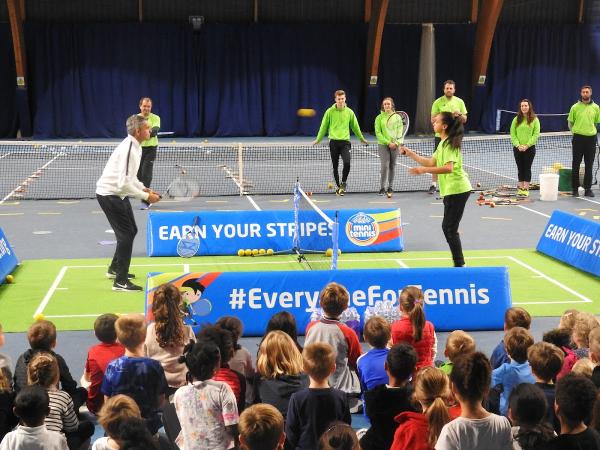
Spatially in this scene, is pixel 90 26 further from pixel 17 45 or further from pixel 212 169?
pixel 212 169

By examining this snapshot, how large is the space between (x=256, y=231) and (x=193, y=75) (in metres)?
22.7

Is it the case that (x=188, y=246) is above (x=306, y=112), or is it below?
below

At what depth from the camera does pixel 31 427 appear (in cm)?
536

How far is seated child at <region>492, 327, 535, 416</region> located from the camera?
6777 millimetres

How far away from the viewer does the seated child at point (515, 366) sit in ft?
22.2

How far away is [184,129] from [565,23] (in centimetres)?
1619

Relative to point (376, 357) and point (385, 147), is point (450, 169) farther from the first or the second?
point (385, 147)

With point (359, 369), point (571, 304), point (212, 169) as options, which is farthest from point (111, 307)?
point (212, 169)

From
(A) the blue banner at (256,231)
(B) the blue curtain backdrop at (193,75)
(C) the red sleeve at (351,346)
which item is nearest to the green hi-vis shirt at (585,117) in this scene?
(A) the blue banner at (256,231)

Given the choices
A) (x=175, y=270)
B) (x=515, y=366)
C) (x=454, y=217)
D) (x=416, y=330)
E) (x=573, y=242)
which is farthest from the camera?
(x=573, y=242)

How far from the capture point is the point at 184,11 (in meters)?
35.1

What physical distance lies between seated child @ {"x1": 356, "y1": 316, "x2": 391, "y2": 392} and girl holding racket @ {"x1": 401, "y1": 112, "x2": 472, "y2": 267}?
4.11 metres

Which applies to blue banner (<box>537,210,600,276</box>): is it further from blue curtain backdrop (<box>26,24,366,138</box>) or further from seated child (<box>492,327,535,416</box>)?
blue curtain backdrop (<box>26,24,366,138</box>)

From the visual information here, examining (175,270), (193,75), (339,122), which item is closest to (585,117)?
(339,122)
